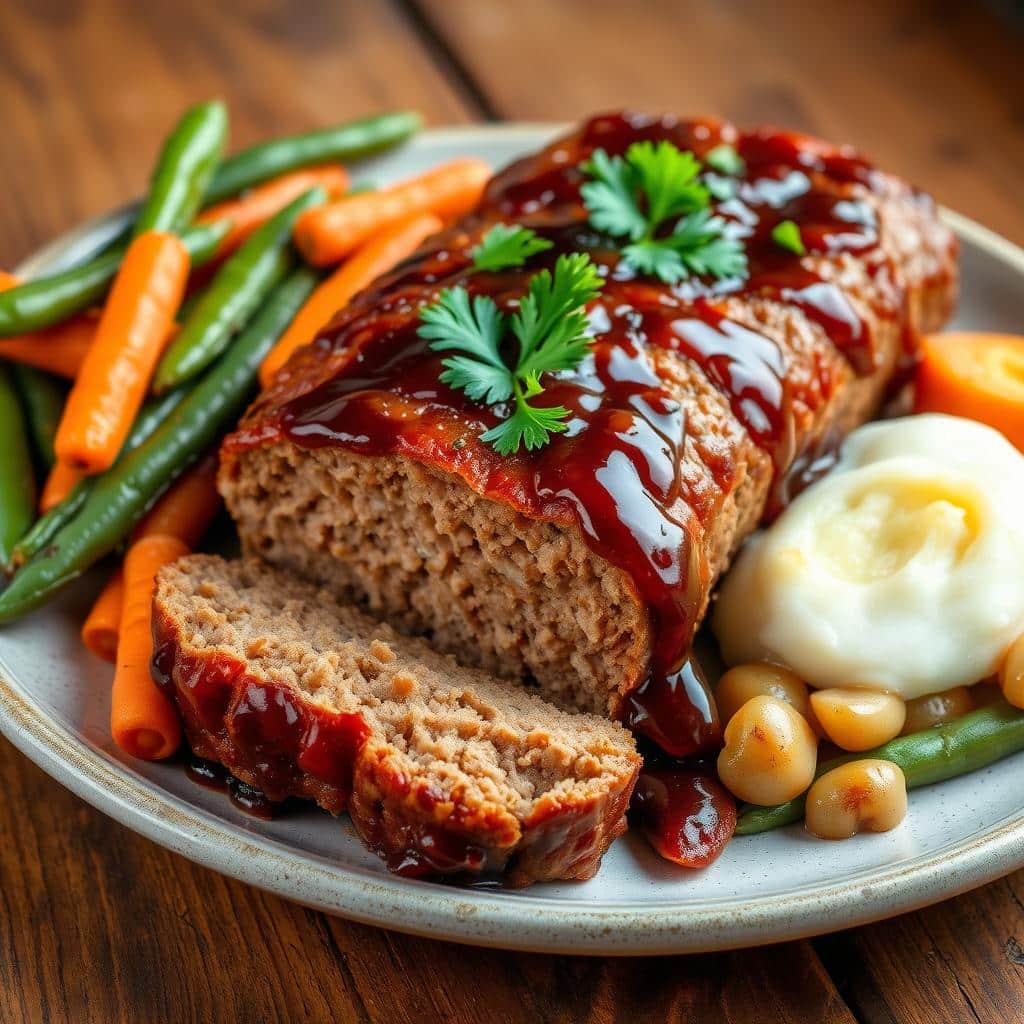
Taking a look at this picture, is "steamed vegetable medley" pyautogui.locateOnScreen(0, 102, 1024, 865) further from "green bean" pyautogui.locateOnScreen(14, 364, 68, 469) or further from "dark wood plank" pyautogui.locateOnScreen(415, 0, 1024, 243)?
"dark wood plank" pyautogui.locateOnScreen(415, 0, 1024, 243)

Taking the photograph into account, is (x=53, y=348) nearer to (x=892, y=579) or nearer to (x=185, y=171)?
(x=185, y=171)

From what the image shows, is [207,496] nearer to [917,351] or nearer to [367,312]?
[367,312]

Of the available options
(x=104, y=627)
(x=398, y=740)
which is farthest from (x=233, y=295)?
(x=398, y=740)

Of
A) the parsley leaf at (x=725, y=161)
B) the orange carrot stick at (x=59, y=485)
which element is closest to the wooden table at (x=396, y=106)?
the orange carrot stick at (x=59, y=485)

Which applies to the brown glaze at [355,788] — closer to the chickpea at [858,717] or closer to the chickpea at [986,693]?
the chickpea at [858,717]

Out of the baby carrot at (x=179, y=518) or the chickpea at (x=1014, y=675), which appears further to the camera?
the baby carrot at (x=179, y=518)

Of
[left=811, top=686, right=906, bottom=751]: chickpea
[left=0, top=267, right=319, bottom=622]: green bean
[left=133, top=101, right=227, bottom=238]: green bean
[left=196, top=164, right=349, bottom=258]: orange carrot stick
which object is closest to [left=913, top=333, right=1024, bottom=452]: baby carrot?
[left=811, top=686, right=906, bottom=751]: chickpea
